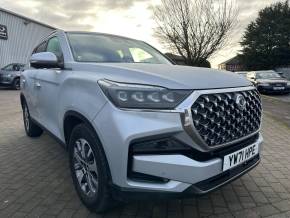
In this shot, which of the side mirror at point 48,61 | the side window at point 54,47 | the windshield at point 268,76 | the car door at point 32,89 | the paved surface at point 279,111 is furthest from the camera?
the windshield at point 268,76

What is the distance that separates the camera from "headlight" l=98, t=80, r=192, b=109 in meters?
2.31

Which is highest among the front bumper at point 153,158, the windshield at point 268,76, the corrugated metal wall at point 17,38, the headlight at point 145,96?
the corrugated metal wall at point 17,38

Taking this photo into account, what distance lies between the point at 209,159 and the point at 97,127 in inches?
36.3

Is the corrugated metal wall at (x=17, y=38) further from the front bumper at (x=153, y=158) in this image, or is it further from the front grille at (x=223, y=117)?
the front grille at (x=223, y=117)

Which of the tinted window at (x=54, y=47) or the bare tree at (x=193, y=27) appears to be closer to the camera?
the tinted window at (x=54, y=47)

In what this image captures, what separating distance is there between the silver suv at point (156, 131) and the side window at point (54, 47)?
2.08 ft

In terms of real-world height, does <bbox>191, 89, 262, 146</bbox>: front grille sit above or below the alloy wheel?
→ above

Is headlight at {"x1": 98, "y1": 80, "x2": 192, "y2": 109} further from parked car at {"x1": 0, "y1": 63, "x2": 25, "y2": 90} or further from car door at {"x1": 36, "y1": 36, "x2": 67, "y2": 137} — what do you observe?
parked car at {"x1": 0, "y1": 63, "x2": 25, "y2": 90}

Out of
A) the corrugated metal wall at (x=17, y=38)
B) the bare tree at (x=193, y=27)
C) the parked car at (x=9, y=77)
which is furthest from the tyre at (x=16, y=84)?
the bare tree at (x=193, y=27)

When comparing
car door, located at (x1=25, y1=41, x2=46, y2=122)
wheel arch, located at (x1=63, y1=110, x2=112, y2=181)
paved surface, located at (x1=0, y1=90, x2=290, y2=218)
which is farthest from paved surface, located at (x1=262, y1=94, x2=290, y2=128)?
wheel arch, located at (x1=63, y1=110, x2=112, y2=181)

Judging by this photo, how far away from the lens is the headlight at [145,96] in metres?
2.31

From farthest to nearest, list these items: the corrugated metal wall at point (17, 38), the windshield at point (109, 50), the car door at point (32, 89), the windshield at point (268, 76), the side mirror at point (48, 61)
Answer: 1. the corrugated metal wall at point (17, 38)
2. the windshield at point (268, 76)
3. the car door at point (32, 89)
4. the windshield at point (109, 50)
5. the side mirror at point (48, 61)

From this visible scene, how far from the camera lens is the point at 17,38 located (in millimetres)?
24266

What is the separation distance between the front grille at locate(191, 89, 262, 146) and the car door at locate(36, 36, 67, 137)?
1628mm
